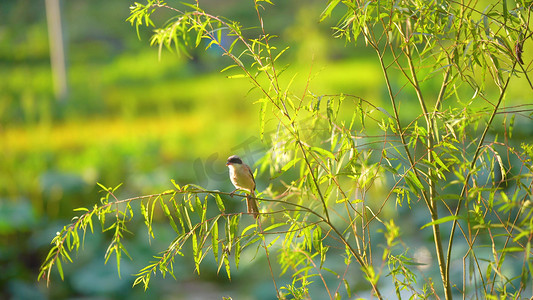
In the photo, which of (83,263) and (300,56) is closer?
(83,263)

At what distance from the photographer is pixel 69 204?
282 cm

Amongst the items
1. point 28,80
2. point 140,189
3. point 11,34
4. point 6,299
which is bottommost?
point 6,299

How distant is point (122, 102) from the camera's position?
9.84 ft

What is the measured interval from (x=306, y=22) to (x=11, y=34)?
1.48 meters

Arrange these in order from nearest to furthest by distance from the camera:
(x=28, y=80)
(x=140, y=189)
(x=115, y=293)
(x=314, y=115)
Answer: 1. (x=314, y=115)
2. (x=115, y=293)
3. (x=140, y=189)
4. (x=28, y=80)

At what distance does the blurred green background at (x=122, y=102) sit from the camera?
282cm

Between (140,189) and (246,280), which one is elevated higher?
(140,189)

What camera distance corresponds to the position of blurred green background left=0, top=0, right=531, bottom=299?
282 centimetres

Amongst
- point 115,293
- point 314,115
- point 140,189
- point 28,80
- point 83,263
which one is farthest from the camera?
point 28,80

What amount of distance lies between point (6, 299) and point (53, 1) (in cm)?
144

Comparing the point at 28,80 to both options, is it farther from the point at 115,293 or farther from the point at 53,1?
the point at 115,293

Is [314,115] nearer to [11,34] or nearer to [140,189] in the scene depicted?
[140,189]

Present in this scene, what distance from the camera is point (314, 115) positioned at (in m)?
0.92

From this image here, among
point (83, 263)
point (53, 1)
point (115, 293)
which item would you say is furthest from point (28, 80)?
point (115, 293)
